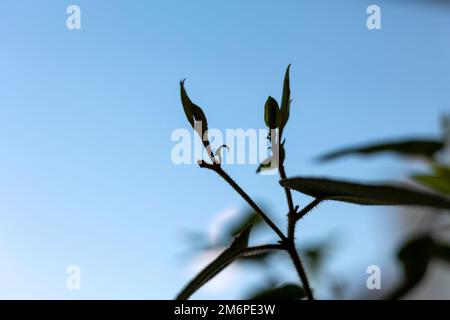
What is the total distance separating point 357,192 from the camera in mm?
350

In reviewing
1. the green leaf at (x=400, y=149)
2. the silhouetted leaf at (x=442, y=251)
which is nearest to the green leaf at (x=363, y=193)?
the green leaf at (x=400, y=149)

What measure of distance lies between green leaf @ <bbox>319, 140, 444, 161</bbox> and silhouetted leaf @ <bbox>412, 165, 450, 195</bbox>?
17 millimetres

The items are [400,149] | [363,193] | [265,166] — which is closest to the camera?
[363,193]

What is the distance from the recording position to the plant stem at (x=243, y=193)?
0.39 metres

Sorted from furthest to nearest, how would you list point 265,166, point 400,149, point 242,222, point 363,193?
1. point 242,222
2. point 400,149
3. point 265,166
4. point 363,193

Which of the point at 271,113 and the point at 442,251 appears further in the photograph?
the point at 442,251

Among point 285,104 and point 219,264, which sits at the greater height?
point 285,104

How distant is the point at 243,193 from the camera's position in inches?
15.4

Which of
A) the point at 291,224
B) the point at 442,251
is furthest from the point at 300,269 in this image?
the point at 442,251

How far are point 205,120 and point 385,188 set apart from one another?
14 cm

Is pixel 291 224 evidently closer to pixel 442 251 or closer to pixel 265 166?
pixel 265 166

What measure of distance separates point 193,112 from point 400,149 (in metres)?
0.25
